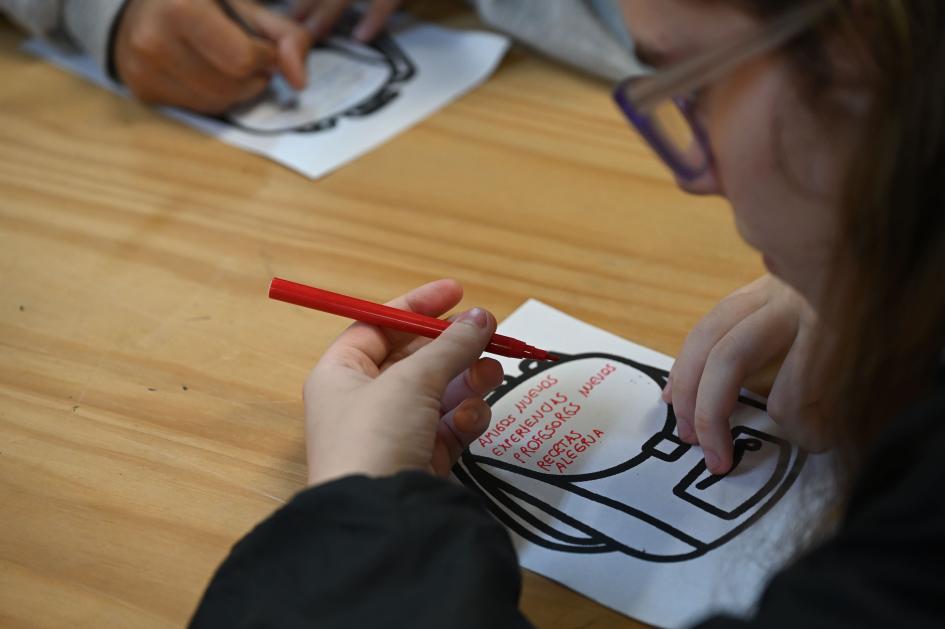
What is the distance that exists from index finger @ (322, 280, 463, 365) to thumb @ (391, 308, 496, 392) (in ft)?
0.18

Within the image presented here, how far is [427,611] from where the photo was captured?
42 centimetres

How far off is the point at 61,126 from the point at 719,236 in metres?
0.64

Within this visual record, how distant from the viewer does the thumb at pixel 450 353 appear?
0.53 meters

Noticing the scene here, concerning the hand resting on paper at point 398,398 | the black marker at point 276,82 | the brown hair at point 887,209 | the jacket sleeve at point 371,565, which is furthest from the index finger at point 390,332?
the black marker at point 276,82

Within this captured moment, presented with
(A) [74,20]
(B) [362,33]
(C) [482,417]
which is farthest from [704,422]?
(A) [74,20]

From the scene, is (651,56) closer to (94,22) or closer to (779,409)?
(779,409)

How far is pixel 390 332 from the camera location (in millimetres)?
608

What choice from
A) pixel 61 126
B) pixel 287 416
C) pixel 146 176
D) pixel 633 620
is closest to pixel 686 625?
pixel 633 620

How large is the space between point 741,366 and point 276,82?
622 mm

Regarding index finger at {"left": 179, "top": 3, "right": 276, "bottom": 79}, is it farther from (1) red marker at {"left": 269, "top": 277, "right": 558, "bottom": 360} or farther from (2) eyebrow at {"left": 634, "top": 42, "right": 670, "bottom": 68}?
(2) eyebrow at {"left": 634, "top": 42, "right": 670, "bottom": 68}

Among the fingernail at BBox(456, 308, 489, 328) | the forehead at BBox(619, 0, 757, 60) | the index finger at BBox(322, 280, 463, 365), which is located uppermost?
the forehead at BBox(619, 0, 757, 60)

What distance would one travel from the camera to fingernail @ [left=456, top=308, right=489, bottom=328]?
1.83 feet

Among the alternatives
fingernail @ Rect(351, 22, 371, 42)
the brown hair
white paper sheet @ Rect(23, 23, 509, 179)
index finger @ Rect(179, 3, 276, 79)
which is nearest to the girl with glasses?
the brown hair

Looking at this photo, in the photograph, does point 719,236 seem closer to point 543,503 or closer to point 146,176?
point 543,503
